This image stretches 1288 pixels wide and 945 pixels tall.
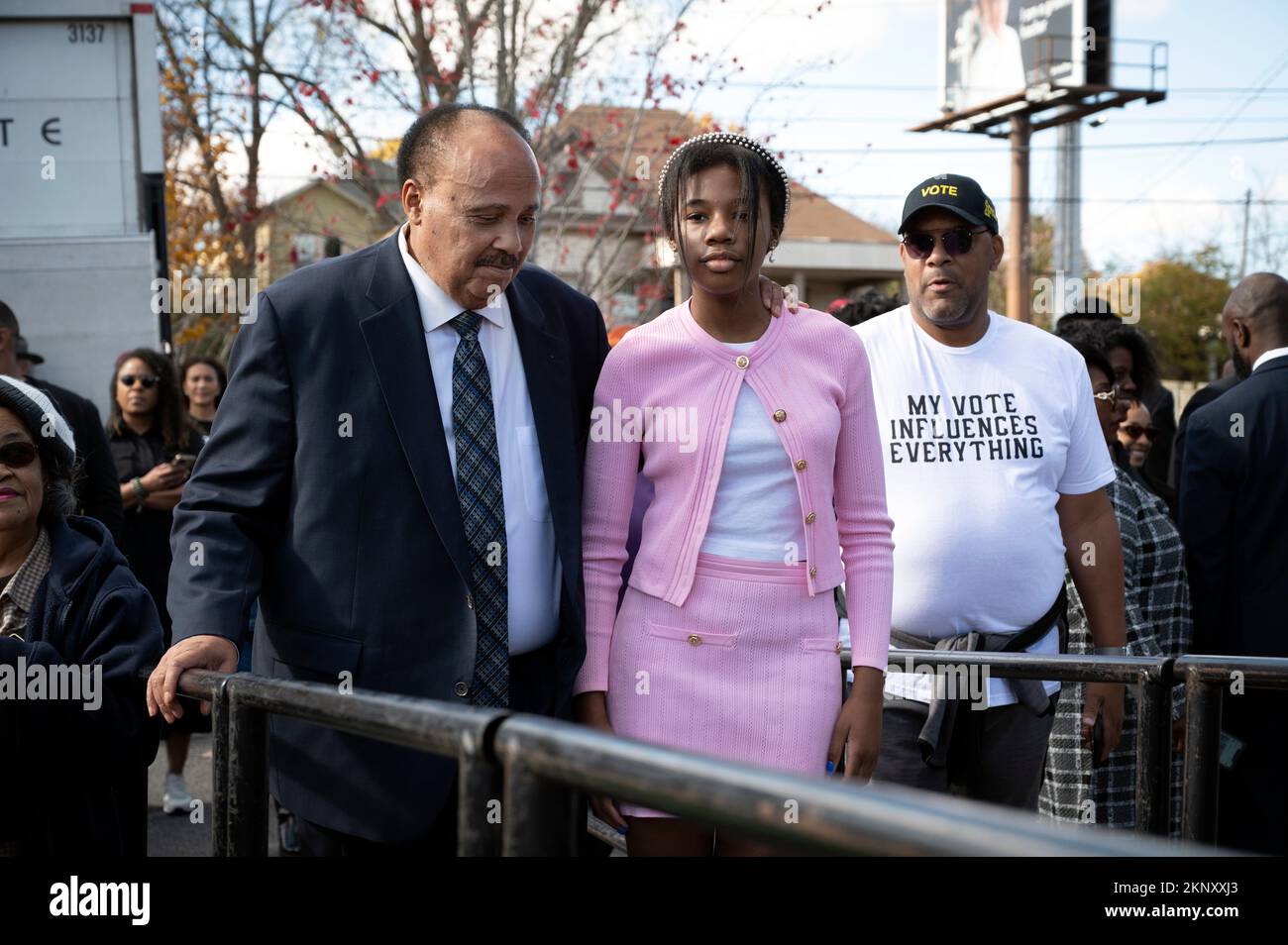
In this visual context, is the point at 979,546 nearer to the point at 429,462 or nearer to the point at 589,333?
the point at 589,333

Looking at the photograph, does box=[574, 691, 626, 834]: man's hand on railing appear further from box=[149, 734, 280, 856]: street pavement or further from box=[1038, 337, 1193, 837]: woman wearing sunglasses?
box=[149, 734, 280, 856]: street pavement

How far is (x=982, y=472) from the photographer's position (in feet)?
11.1

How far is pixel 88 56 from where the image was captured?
291 inches

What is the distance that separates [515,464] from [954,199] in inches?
61.1

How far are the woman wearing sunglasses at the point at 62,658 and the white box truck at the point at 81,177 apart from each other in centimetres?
437

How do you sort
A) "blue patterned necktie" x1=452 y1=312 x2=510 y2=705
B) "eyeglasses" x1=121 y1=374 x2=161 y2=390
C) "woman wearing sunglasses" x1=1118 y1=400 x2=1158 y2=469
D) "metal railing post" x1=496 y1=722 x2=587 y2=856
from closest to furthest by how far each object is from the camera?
"metal railing post" x1=496 y1=722 x2=587 y2=856 < "blue patterned necktie" x1=452 y1=312 x2=510 y2=705 < "woman wearing sunglasses" x1=1118 y1=400 x2=1158 y2=469 < "eyeglasses" x1=121 y1=374 x2=161 y2=390

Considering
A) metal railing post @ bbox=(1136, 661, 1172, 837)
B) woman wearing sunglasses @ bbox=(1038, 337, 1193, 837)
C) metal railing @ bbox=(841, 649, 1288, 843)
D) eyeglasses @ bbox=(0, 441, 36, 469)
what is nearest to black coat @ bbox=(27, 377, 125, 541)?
eyeglasses @ bbox=(0, 441, 36, 469)

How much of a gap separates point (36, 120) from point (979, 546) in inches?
236

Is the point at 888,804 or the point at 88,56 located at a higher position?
the point at 88,56

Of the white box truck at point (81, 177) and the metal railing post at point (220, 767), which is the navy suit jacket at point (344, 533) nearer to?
the metal railing post at point (220, 767)

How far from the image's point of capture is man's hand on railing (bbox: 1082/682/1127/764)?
356 centimetres

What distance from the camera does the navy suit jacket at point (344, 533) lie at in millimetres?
2471

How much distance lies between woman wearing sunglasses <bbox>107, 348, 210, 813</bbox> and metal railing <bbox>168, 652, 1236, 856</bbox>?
417 centimetres
